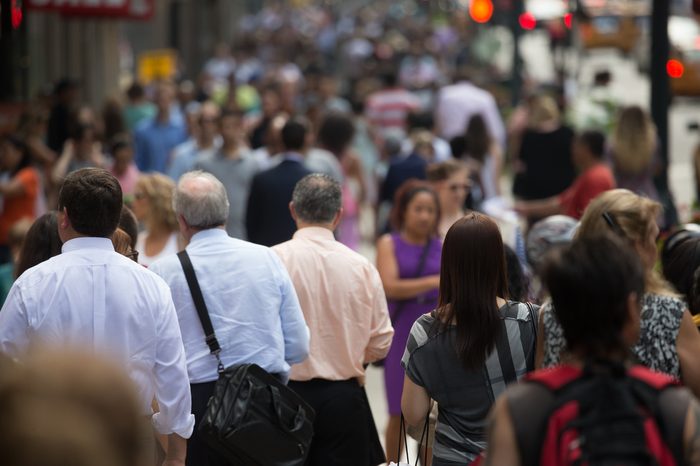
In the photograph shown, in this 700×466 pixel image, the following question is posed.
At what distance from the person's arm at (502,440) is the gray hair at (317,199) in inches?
128

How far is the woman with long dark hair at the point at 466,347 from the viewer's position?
509 centimetres

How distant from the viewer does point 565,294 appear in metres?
3.65

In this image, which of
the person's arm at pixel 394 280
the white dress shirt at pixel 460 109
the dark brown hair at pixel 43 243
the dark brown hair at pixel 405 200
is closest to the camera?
the dark brown hair at pixel 43 243

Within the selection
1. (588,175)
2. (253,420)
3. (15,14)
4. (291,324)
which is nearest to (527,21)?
(588,175)

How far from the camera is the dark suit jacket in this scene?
10.0m

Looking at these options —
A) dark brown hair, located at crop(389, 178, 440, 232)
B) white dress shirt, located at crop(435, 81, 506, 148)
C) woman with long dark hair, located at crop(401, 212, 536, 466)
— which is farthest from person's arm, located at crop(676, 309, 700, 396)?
white dress shirt, located at crop(435, 81, 506, 148)

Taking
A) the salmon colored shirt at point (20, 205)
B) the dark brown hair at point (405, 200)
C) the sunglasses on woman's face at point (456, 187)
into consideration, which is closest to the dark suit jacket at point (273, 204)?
the sunglasses on woman's face at point (456, 187)

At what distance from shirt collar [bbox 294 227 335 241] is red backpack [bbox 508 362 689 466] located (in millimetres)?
3192

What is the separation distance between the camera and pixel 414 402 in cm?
515

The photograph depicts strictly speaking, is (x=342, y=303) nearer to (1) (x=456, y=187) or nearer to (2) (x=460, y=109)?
(1) (x=456, y=187)

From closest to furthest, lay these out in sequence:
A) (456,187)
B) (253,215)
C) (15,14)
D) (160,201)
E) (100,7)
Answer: (160,201) < (15,14) < (456,187) < (253,215) < (100,7)

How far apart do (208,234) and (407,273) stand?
2166 millimetres

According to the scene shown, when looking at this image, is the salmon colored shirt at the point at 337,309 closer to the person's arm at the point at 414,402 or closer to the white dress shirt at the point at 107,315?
the white dress shirt at the point at 107,315

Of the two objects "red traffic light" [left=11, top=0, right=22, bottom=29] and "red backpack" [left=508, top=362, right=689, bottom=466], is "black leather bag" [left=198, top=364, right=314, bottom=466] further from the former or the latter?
"red traffic light" [left=11, top=0, right=22, bottom=29]
